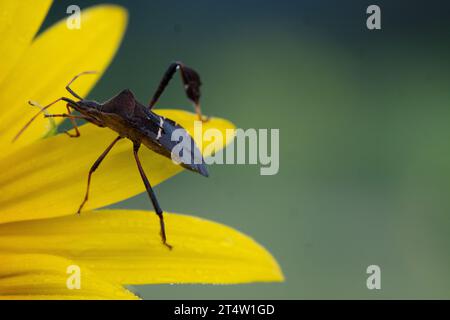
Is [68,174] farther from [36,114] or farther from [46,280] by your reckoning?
[46,280]

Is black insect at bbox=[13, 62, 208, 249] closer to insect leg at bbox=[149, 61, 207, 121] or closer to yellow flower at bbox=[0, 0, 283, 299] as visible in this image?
yellow flower at bbox=[0, 0, 283, 299]

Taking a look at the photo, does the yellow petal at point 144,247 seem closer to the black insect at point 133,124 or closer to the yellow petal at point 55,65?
the black insect at point 133,124

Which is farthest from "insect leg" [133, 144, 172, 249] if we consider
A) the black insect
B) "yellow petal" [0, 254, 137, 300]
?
"yellow petal" [0, 254, 137, 300]

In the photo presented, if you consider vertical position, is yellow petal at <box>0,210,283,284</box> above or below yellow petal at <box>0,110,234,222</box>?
below

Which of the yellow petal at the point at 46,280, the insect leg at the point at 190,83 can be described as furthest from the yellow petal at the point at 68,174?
the insect leg at the point at 190,83

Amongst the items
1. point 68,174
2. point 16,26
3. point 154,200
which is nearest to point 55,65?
point 16,26

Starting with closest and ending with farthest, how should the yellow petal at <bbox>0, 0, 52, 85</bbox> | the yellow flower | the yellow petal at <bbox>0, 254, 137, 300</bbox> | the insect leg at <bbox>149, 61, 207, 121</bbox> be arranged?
the yellow petal at <bbox>0, 254, 137, 300</bbox> → the yellow flower → the yellow petal at <bbox>0, 0, 52, 85</bbox> → the insect leg at <bbox>149, 61, 207, 121</bbox>
